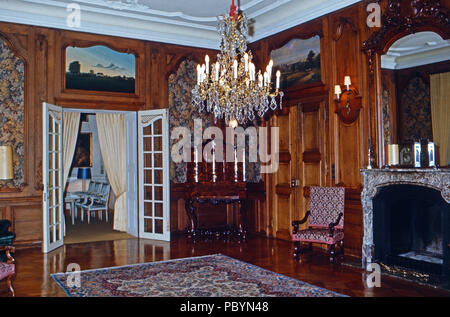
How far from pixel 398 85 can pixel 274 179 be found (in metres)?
3.02

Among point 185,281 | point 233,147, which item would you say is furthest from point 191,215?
point 185,281

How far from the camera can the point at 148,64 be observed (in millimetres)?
8289

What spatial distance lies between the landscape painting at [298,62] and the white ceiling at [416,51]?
1.37 m

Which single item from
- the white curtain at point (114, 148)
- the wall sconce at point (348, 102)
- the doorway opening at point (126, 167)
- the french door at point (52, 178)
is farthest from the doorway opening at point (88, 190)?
the wall sconce at point (348, 102)

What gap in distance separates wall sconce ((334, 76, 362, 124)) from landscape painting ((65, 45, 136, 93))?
13.0 ft

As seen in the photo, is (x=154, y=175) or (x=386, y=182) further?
(x=154, y=175)

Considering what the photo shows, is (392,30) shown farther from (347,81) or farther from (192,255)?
(192,255)

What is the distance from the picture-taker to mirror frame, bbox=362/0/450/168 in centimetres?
513

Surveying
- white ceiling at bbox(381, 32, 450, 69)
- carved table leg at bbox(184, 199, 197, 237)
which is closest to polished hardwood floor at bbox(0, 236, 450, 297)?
carved table leg at bbox(184, 199, 197, 237)

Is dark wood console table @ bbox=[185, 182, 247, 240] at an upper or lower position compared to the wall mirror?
lower

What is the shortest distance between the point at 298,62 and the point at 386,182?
116 inches

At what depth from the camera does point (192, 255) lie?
648 cm

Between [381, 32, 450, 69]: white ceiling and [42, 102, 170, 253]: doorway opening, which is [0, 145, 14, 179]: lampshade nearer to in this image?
[42, 102, 170, 253]: doorway opening

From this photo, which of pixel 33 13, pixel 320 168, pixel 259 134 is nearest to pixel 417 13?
pixel 320 168
